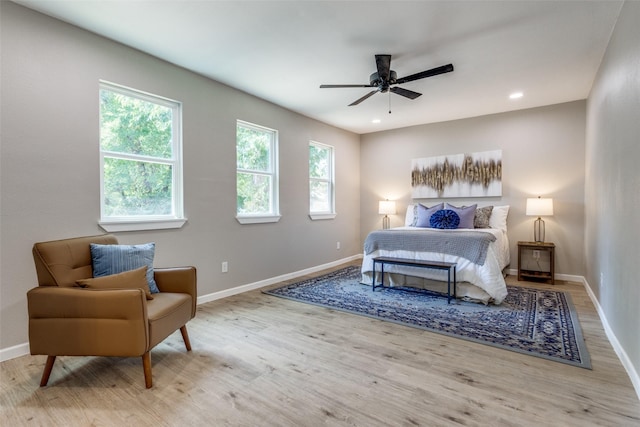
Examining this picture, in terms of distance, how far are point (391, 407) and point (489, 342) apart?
3.96 ft

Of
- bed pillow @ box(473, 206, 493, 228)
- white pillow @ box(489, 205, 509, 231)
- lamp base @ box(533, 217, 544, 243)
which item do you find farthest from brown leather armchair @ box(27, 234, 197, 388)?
lamp base @ box(533, 217, 544, 243)

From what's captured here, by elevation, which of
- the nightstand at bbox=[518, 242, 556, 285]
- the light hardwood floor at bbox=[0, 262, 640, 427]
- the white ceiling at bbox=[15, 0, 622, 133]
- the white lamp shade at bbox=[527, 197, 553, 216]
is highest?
the white ceiling at bbox=[15, 0, 622, 133]

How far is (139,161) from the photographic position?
119 inches

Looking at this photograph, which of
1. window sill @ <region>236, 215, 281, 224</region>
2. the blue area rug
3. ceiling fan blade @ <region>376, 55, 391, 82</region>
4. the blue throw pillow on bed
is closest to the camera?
the blue area rug

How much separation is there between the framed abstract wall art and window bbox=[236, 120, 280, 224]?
271 centimetres

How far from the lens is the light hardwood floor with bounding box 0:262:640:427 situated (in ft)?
5.26

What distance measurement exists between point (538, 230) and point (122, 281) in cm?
Result: 531

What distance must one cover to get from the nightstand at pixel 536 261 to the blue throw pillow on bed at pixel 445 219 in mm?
947

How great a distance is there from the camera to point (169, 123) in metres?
3.31

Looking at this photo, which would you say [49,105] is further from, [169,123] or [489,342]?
[489,342]

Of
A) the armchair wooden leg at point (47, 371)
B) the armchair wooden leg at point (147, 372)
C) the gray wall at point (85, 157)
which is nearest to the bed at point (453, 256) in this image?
the gray wall at point (85, 157)

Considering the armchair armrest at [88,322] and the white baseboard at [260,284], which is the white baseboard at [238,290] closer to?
the white baseboard at [260,284]

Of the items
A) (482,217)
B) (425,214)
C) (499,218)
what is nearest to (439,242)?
(425,214)

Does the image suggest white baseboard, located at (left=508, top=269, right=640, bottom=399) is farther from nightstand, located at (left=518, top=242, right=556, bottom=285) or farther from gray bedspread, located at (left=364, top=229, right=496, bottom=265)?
gray bedspread, located at (left=364, top=229, right=496, bottom=265)
